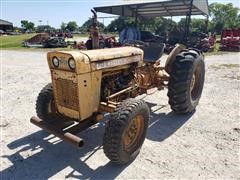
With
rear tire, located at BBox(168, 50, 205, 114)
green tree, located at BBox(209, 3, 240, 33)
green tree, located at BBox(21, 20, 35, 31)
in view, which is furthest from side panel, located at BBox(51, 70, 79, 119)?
green tree, located at BBox(21, 20, 35, 31)

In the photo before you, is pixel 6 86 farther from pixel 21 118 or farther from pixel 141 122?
pixel 141 122

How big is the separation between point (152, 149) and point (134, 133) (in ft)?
1.49

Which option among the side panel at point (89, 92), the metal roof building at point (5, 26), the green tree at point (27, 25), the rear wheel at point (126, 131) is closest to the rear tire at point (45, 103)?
the side panel at point (89, 92)

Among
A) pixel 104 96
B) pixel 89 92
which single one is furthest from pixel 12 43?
pixel 89 92

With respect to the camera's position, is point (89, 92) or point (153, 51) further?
point (153, 51)

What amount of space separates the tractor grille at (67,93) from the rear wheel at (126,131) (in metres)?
0.61

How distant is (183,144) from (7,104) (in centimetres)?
407

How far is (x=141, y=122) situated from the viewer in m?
3.96

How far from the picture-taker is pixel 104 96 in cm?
422

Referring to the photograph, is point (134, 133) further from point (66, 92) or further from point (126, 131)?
point (66, 92)

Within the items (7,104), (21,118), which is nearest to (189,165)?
(21,118)

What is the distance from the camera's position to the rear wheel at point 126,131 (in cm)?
344

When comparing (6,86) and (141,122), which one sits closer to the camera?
(141,122)

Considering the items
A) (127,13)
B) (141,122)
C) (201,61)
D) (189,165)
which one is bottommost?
(189,165)
